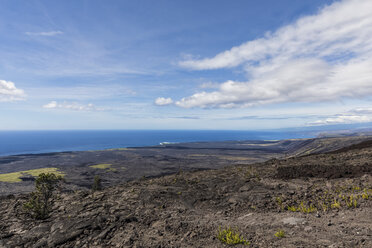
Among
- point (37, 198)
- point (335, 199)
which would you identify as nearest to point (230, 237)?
point (335, 199)

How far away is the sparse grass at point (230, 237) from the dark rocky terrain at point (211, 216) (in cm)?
22

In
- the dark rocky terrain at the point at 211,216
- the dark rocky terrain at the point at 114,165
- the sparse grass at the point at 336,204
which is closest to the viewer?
the dark rocky terrain at the point at 211,216

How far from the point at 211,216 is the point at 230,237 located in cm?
344

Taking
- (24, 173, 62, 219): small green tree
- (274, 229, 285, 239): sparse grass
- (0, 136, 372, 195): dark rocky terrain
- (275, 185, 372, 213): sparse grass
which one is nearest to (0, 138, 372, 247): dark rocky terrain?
(275, 185, 372, 213): sparse grass

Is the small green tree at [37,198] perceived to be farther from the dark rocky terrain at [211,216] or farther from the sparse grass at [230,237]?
the sparse grass at [230,237]

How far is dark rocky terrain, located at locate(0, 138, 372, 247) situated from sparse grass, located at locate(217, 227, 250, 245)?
220 millimetres

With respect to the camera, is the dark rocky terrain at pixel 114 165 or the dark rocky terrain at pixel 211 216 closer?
the dark rocky terrain at pixel 211 216

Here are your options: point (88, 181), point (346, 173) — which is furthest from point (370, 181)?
point (88, 181)

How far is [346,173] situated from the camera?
57.2 ft

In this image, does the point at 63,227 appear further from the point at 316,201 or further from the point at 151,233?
the point at 316,201

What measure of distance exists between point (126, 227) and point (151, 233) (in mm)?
1791

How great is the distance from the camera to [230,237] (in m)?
8.45

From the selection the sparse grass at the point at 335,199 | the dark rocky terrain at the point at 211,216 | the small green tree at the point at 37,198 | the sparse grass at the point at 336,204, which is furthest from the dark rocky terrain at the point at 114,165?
the sparse grass at the point at 336,204

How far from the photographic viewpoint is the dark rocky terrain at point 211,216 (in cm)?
837
